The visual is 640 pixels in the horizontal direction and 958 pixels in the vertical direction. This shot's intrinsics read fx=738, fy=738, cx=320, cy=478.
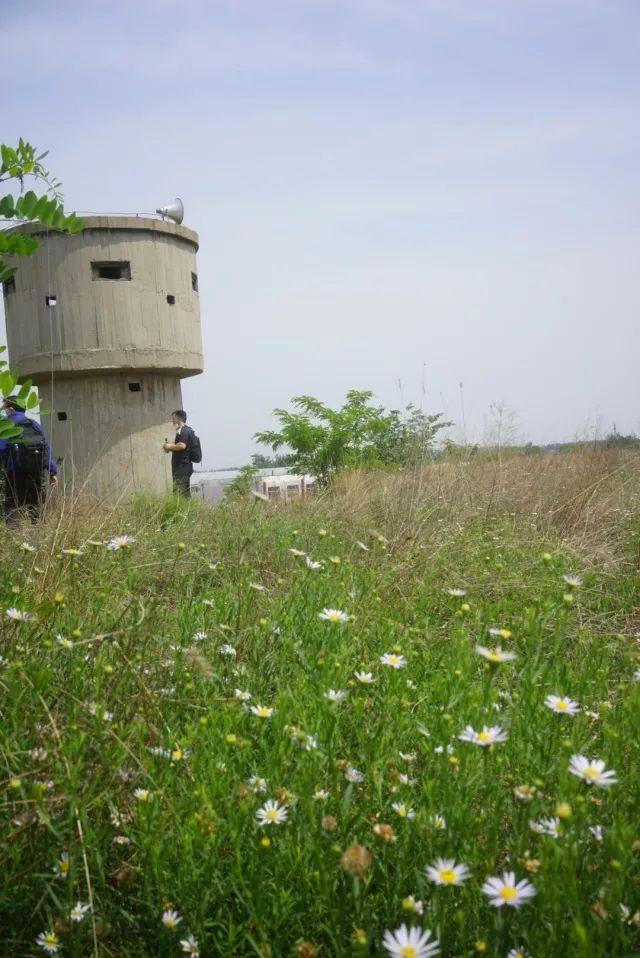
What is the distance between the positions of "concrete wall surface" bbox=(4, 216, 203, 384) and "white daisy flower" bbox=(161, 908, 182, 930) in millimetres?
9920

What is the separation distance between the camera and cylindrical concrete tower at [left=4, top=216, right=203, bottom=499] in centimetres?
1073

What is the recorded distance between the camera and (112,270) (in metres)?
11.4

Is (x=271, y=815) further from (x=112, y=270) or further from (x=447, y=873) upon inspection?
(x=112, y=270)

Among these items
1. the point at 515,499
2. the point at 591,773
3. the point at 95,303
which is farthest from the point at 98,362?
the point at 591,773

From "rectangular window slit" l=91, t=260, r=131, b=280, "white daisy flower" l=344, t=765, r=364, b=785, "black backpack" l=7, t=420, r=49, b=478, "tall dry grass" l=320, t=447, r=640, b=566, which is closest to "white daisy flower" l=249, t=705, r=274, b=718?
"white daisy flower" l=344, t=765, r=364, b=785

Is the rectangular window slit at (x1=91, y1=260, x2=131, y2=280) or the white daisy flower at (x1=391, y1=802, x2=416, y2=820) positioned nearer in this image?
the white daisy flower at (x1=391, y1=802, x2=416, y2=820)

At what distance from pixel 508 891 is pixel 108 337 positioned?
10432mm

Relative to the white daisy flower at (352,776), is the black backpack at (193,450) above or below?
above

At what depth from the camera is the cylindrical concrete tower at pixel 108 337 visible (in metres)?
10.7

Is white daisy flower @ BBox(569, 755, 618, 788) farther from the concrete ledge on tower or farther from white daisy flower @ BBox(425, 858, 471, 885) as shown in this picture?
the concrete ledge on tower

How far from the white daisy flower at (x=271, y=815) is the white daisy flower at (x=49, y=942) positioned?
0.46 meters

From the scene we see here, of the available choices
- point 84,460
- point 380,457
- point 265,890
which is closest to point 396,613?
point 265,890

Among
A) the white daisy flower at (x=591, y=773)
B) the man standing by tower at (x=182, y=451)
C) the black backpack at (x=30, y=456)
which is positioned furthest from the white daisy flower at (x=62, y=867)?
the man standing by tower at (x=182, y=451)

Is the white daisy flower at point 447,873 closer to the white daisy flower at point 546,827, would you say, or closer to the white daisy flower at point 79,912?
the white daisy flower at point 546,827
